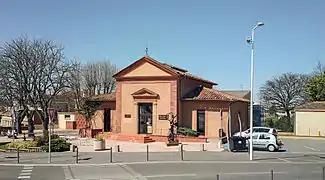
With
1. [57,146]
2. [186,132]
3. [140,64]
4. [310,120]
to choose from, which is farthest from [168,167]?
[310,120]

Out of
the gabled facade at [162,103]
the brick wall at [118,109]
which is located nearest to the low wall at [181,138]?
the gabled facade at [162,103]

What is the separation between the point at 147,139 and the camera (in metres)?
37.2

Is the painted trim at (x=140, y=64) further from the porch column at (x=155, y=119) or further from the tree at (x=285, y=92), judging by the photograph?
the tree at (x=285, y=92)

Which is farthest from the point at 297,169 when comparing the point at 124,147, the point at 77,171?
the point at 124,147

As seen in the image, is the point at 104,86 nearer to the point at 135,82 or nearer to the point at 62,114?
the point at 62,114

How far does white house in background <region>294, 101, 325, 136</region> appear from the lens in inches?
1811

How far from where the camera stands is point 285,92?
71750mm

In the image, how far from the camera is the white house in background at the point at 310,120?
46.0m

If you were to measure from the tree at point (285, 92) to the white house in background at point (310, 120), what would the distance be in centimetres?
2306

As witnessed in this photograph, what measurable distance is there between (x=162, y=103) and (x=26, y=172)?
2220cm

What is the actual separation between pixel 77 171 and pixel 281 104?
189ft

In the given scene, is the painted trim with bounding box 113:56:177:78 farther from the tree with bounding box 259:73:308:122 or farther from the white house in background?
the tree with bounding box 259:73:308:122

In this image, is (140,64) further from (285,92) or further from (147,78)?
(285,92)

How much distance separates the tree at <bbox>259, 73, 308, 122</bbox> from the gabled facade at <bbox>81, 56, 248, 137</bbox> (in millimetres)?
30726
